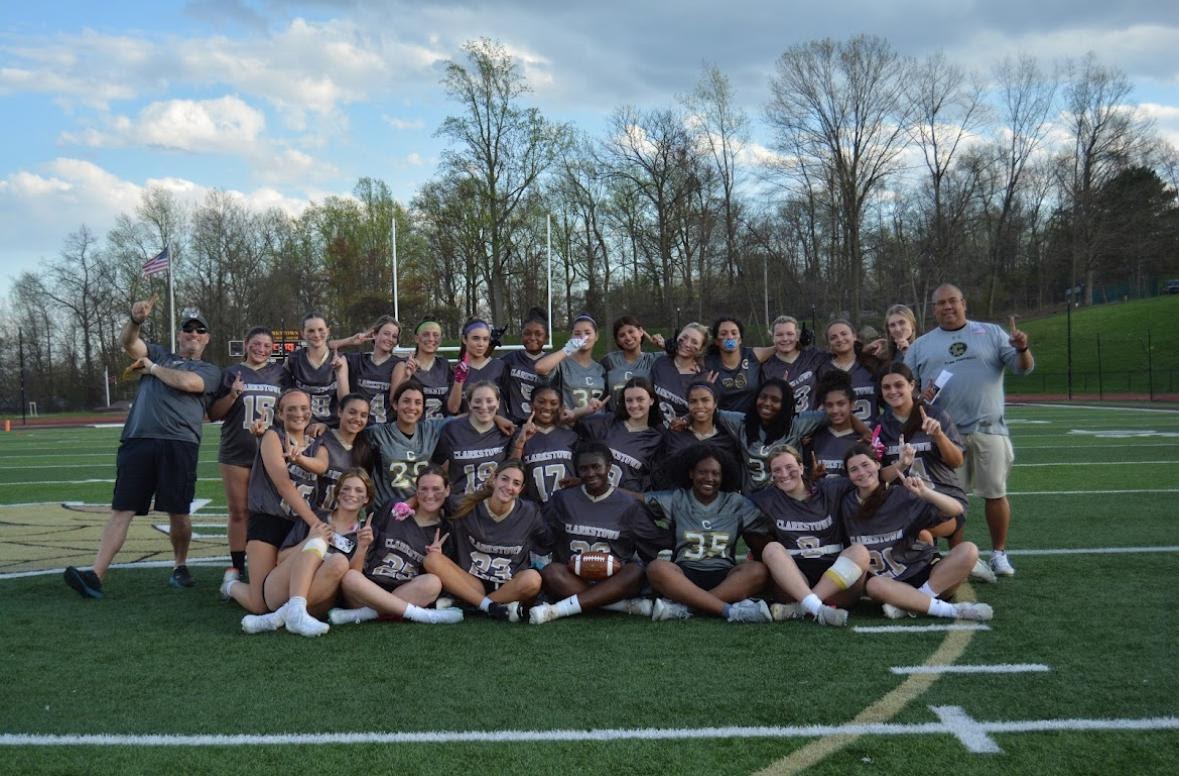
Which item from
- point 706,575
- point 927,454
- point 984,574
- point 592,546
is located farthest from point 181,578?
point 984,574

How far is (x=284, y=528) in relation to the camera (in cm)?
534

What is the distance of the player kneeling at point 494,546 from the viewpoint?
5.00 metres

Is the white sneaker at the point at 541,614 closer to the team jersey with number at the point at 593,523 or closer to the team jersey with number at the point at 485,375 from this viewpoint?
the team jersey with number at the point at 593,523

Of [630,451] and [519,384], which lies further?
[519,384]

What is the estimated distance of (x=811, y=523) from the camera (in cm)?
501

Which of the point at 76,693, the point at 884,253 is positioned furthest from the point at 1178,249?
the point at 76,693

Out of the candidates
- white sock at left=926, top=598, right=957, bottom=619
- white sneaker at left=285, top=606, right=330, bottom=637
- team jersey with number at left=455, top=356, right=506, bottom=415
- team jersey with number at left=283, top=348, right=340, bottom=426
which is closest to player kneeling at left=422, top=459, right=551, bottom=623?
white sneaker at left=285, top=606, right=330, bottom=637

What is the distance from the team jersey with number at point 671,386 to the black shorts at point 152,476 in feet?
9.59

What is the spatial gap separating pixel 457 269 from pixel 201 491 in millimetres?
27297

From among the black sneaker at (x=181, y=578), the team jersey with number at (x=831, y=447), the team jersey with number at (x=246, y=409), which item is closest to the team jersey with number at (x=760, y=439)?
the team jersey with number at (x=831, y=447)

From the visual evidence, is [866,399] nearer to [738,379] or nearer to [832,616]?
[738,379]

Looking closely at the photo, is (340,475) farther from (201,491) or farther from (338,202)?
(338,202)

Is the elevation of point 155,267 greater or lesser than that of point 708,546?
greater

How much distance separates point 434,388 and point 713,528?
215cm
